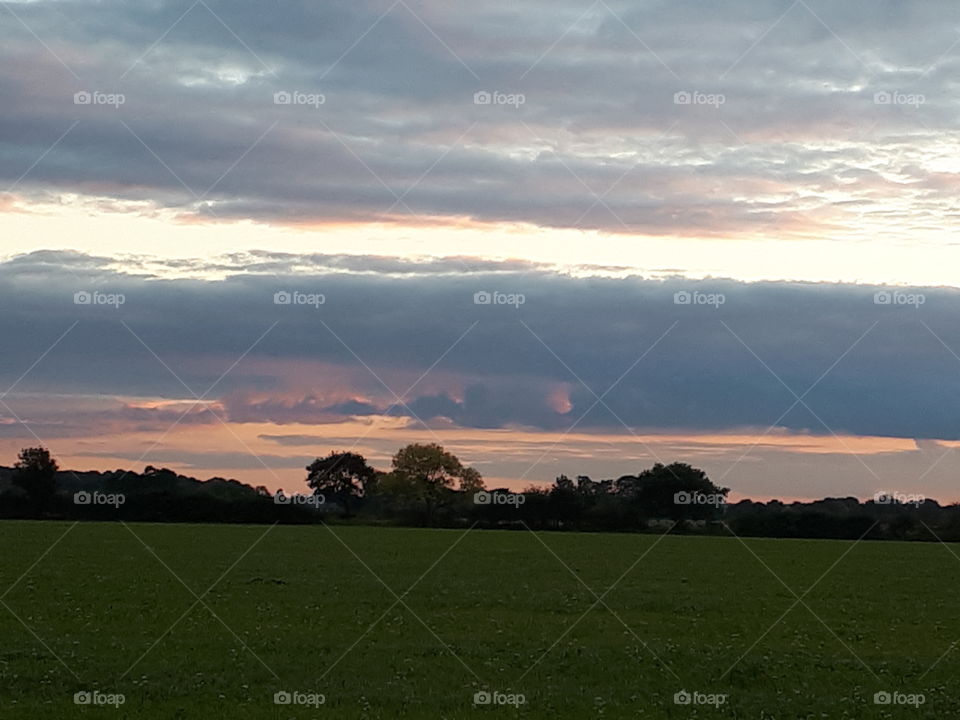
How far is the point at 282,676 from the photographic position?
18.6 meters

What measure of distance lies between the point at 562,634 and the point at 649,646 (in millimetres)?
2221

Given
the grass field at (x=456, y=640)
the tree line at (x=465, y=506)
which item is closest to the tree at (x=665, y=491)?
the tree line at (x=465, y=506)

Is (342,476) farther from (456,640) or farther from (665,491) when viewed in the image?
(456,640)

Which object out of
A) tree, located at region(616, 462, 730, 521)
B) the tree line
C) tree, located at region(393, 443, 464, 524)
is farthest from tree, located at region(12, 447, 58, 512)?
tree, located at region(616, 462, 730, 521)

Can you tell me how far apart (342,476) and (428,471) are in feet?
40.2

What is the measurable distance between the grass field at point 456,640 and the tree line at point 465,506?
46.7 meters

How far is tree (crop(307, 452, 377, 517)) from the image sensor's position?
110438 millimetres

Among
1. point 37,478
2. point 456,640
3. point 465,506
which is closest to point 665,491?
point 465,506

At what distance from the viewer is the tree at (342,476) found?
110 meters

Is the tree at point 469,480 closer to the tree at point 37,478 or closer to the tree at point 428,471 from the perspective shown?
the tree at point 428,471

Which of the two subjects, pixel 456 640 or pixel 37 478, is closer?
pixel 456 640

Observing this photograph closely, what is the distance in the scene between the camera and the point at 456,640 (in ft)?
75.1

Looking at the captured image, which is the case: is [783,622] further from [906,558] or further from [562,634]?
[906,558]

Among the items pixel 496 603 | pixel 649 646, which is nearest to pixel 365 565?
pixel 496 603
